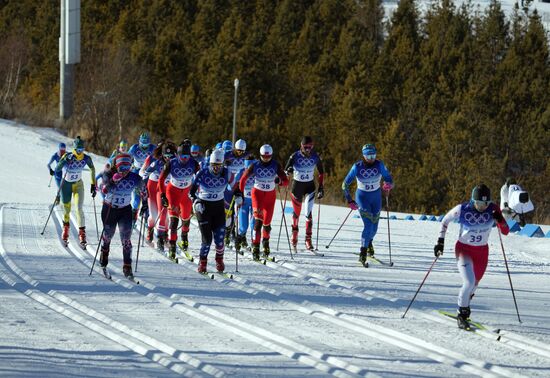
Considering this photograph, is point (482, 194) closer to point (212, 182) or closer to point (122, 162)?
point (212, 182)

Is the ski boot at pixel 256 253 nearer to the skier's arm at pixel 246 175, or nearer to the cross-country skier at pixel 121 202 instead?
the skier's arm at pixel 246 175

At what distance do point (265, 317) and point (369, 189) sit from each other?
5130mm

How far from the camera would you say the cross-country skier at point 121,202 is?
13.8 meters

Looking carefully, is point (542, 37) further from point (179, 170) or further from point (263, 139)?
point (179, 170)

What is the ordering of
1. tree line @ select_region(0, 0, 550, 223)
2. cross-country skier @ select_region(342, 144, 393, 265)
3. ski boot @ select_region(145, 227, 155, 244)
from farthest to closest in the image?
1. tree line @ select_region(0, 0, 550, 223)
2. ski boot @ select_region(145, 227, 155, 244)
3. cross-country skier @ select_region(342, 144, 393, 265)

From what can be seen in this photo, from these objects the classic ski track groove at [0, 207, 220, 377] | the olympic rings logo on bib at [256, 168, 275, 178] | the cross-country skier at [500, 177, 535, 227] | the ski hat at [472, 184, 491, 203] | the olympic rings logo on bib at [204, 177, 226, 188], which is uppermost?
the ski hat at [472, 184, 491, 203]

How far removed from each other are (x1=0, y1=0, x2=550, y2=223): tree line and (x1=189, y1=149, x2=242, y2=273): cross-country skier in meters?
36.3

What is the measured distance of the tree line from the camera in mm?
58812

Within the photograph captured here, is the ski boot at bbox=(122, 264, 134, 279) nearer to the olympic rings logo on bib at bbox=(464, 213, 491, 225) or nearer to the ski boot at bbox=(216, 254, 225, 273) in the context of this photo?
the ski boot at bbox=(216, 254, 225, 273)

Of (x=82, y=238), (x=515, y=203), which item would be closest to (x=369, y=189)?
(x=82, y=238)

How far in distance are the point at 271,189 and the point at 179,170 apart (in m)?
1.69

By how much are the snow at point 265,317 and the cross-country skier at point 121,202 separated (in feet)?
1.90

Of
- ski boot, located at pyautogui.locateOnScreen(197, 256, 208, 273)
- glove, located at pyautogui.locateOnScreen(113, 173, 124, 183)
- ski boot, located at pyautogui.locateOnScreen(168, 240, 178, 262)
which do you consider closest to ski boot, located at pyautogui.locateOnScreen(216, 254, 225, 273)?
ski boot, located at pyautogui.locateOnScreen(197, 256, 208, 273)

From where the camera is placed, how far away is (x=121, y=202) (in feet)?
45.3
